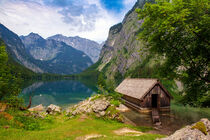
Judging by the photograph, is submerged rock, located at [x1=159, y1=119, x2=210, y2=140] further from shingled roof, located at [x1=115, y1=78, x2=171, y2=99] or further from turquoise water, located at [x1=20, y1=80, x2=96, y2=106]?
turquoise water, located at [x1=20, y1=80, x2=96, y2=106]

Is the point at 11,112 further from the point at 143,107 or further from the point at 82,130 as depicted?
the point at 143,107

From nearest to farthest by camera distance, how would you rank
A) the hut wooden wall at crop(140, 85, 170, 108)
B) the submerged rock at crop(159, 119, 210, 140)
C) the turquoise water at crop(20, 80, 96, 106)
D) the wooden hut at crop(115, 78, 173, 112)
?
the submerged rock at crop(159, 119, 210, 140) < the wooden hut at crop(115, 78, 173, 112) < the hut wooden wall at crop(140, 85, 170, 108) < the turquoise water at crop(20, 80, 96, 106)

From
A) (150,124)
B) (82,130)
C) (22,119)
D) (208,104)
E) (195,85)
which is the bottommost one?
(150,124)

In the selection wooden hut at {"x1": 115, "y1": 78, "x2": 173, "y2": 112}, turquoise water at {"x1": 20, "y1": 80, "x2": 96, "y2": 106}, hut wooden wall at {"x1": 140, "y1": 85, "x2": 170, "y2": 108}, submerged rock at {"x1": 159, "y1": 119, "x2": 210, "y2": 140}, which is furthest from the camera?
turquoise water at {"x1": 20, "y1": 80, "x2": 96, "y2": 106}

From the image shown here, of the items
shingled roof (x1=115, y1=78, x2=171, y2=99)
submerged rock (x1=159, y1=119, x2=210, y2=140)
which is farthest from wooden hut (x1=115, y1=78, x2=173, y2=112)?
submerged rock (x1=159, y1=119, x2=210, y2=140)

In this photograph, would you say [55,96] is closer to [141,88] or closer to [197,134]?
[141,88]

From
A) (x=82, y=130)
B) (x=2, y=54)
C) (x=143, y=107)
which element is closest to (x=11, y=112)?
(x=2, y=54)

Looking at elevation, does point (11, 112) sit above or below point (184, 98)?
below

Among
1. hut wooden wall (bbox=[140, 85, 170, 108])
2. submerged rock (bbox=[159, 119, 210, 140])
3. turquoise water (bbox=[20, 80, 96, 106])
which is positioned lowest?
turquoise water (bbox=[20, 80, 96, 106])

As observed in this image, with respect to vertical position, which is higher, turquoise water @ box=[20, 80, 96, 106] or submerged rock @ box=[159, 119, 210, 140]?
submerged rock @ box=[159, 119, 210, 140]

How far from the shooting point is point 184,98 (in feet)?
49.3

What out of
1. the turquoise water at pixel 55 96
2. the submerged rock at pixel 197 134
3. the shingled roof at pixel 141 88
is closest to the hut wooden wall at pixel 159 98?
the shingled roof at pixel 141 88

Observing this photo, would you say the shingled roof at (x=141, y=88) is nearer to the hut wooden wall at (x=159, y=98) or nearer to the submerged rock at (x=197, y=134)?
the hut wooden wall at (x=159, y=98)

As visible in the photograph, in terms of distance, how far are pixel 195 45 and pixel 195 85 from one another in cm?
396
